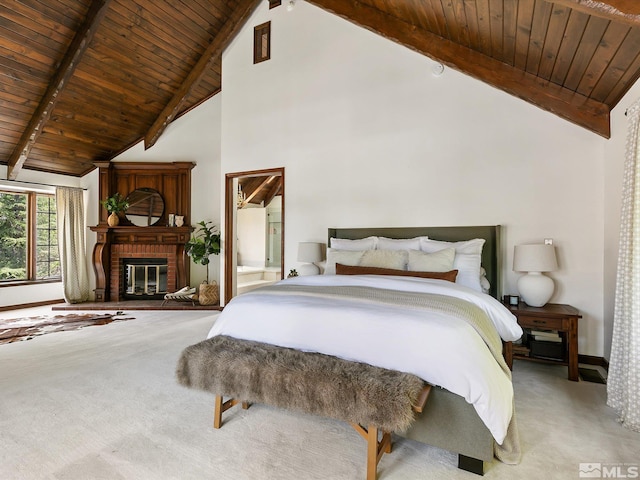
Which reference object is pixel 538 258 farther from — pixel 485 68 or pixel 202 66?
pixel 202 66

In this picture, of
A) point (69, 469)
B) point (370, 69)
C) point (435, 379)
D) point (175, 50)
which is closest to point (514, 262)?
point (435, 379)

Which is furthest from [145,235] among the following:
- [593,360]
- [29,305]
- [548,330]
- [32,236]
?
[593,360]

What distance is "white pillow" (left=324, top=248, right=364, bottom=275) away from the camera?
3.51 m

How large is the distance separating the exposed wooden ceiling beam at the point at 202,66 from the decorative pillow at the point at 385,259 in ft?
13.9

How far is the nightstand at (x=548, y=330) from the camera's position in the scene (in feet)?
9.09

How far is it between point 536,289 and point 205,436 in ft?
9.87

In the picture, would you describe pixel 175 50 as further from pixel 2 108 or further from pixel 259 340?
pixel 259 340

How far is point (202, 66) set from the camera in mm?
5426

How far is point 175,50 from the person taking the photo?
5.14 metres

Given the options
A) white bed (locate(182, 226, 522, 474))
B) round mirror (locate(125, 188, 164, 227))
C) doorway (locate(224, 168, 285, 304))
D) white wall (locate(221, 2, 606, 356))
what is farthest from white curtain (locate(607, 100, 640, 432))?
round mirror (locate(125, 188, 164, 227))

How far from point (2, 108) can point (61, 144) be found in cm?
100

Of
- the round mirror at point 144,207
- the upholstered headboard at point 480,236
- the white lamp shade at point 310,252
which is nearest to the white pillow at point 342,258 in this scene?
the white lamp shade at point 310,252

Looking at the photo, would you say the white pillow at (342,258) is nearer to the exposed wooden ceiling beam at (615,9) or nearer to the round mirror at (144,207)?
the exposed wooden ceiling beam at (615,9)

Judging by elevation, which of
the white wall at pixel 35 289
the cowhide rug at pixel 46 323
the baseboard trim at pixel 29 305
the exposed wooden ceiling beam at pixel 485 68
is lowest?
the cowhide rug at pixel 46 323
